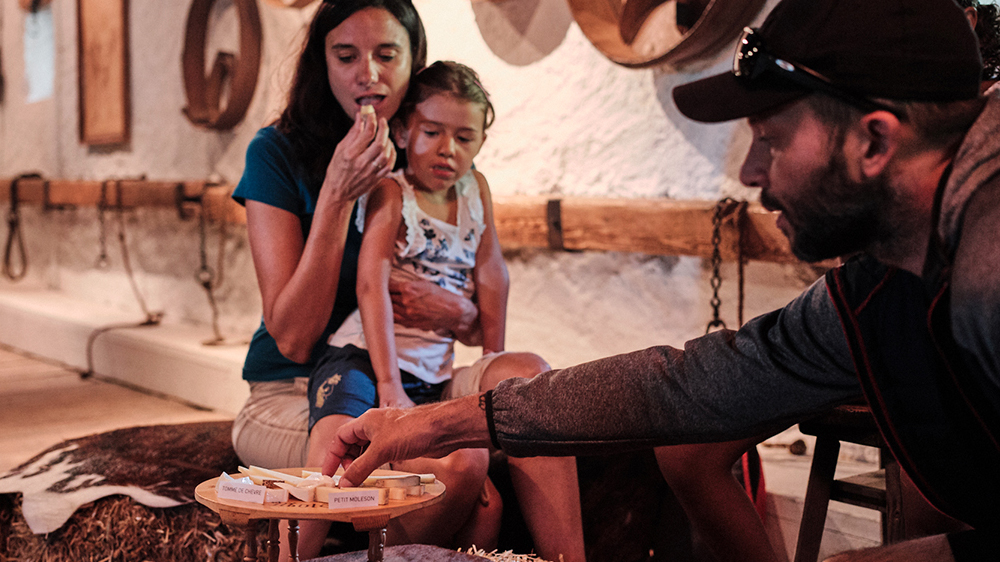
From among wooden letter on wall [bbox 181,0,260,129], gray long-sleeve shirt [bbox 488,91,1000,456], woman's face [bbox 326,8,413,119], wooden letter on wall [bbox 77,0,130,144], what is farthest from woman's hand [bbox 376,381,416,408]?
wooden letter on wall [bbox 77,0,130,144]

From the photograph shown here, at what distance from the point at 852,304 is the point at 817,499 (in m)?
0.78

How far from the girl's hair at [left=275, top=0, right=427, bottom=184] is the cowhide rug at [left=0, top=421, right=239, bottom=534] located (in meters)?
0.83

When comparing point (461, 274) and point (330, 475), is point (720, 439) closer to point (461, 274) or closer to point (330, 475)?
point (330, 475)

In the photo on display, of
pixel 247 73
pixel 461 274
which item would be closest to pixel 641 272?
pixel 461 274

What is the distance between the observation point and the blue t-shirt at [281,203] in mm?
2158

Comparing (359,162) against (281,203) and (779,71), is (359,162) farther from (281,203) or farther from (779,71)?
(779,71)

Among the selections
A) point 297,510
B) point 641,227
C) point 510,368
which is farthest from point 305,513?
point 641,227

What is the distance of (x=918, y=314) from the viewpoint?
122 centimetres

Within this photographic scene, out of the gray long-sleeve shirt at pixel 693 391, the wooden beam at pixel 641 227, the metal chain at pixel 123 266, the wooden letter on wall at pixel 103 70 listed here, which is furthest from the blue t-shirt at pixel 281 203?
the wooden letter on wall at pixel 103 70

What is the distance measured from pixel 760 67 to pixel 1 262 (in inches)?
311

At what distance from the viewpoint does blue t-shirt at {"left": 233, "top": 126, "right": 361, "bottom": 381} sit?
2158 mm

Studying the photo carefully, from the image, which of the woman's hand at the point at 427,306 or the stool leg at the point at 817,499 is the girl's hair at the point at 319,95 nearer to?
the woman's hand at the point at 427,306

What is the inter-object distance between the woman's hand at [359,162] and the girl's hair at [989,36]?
132 centimetres

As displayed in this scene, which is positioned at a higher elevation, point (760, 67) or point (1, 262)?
point (760, 67)
